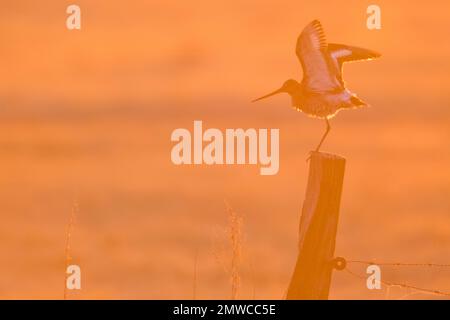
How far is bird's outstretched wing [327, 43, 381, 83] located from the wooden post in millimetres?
2994

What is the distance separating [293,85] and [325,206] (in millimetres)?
4121

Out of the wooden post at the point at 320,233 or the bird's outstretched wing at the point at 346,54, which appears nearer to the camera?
the wooden post at the point at 320,233

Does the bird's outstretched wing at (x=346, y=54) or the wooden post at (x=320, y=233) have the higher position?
the bird's outstretched wing at (x=346, y=54)

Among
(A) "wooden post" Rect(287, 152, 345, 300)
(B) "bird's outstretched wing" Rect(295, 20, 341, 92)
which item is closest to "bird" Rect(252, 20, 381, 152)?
(B) "bird's outstretched wing" Rect(295, 20, 341, 92)

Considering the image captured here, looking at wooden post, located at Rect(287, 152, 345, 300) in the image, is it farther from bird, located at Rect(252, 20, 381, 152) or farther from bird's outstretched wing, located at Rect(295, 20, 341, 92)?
bird's outstretched wing, located at Rect(295, 20, 341, 92)

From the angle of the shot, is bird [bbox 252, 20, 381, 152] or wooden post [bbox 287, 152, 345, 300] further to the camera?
bird [bbox 252, 20, 381, 152]

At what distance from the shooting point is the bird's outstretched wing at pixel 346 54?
365 inches

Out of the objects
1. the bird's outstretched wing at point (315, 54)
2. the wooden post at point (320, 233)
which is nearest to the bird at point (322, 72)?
the bird's outstretched wing at point (315, 54)

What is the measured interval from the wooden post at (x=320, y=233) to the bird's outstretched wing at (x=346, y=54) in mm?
2994

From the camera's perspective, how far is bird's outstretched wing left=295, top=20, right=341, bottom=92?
9195 millimetres

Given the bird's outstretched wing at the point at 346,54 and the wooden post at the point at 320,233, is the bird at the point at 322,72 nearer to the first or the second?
the bird's outstretched wing at the point at 346,54

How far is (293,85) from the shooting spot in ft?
34.1
